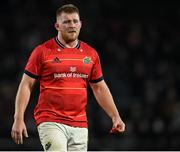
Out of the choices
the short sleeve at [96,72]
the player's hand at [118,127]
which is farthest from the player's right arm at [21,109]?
the player's hand at [118,127]

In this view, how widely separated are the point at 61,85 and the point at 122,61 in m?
6.97

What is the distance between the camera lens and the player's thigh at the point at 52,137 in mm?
5617

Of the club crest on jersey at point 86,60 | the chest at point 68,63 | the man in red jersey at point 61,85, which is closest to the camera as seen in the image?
the man in red jersey at point 61,85

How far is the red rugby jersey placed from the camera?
19.2ft

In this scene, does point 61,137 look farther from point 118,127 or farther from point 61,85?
point 118,127

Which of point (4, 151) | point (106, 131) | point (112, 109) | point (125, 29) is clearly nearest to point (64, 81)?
point (112, 109)

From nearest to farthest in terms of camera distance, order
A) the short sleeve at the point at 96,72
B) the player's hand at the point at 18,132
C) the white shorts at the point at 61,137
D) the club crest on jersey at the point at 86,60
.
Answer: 1. the player's hand at the point at 18,132
2. the white shorts at the point at 61,137
3. the club crest on jersey at the point at 86,60
4. the short sleeve at the point at 96,72

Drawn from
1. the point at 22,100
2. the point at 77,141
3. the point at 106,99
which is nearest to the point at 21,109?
the point at 22,100

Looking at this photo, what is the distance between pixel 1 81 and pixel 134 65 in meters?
2.48

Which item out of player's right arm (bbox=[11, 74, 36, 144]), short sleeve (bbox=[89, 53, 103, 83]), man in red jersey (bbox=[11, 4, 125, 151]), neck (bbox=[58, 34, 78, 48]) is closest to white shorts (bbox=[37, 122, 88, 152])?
man in red jersey (bbox=[11, 4, 125, 151])

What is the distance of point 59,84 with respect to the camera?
19.3ft

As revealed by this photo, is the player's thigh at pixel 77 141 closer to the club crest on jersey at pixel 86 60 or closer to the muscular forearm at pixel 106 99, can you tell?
the muscular forearm at pixel 106 99

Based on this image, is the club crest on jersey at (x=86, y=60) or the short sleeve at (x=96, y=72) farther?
the short sleeve at (x=96, y=72)

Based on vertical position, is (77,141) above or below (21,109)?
below
